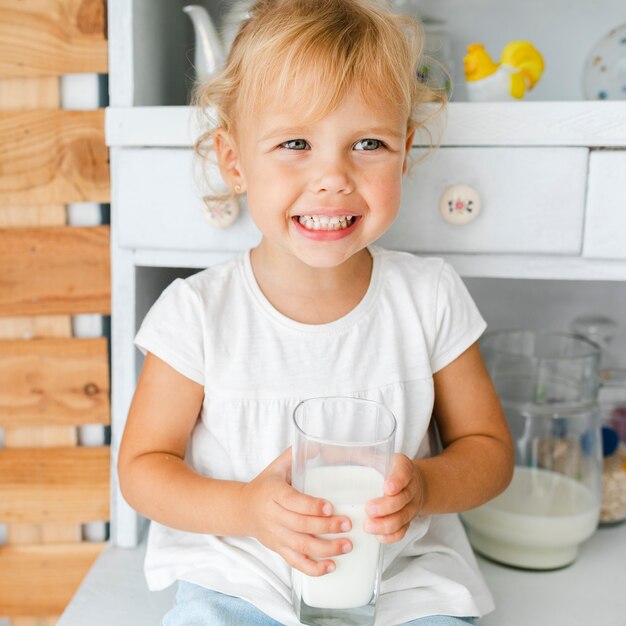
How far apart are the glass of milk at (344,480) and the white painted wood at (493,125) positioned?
0.43 m

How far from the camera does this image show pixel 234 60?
911mm

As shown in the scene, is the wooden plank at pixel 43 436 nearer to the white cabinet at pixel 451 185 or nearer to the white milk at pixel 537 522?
the white cabinet at pixel 451 185

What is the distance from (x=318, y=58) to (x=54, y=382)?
2.07ft

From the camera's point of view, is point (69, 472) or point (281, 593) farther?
point (69, 472)

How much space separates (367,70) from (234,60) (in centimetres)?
17

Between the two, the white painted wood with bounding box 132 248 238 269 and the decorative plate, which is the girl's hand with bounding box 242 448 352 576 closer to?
the white painted wood with bounding box 132 248 238 269

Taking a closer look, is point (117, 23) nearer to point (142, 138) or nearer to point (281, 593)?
point (142, 138)

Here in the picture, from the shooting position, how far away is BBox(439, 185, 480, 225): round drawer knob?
1.01 meters

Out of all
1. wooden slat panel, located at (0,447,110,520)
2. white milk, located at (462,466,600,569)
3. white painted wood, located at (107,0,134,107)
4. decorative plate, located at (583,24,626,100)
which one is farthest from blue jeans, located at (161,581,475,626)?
decorative plate, located at (583,24,626,100)

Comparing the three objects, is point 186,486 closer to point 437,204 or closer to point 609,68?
point 437,204

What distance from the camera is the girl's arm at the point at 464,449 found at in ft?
2.87

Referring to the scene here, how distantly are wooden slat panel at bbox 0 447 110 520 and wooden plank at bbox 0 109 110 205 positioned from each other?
382 mm

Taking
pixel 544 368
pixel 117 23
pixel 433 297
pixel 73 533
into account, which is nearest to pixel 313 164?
pixel 433 297

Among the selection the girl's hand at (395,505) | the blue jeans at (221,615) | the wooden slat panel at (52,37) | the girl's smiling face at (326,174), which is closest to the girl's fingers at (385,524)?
the girl's hand at (395,505)
